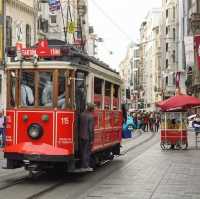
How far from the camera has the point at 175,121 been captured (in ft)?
99.4

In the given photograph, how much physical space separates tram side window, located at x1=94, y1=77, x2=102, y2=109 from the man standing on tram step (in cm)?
182

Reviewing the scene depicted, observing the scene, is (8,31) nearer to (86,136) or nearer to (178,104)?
(178,104)

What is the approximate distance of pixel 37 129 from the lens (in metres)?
16.2

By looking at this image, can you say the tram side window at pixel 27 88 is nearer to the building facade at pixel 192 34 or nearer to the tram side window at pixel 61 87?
the tram side window at pixel 61 87

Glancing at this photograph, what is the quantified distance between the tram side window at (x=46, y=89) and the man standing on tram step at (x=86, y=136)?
98 centimetres

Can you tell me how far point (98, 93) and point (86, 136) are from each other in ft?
8.54

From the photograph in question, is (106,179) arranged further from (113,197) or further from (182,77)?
(182,77)

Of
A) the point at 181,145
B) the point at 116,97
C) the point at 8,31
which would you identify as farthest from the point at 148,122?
the point at 116,97

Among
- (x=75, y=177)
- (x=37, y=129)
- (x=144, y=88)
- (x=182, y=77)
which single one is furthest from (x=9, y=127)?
(x=144, y=88)

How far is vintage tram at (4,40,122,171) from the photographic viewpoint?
53.0ft

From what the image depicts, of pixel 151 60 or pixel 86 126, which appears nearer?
pixel 86 126

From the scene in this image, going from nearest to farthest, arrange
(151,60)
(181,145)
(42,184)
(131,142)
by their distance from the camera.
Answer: (42,184) < (181,145) < (131,142) < (151,60)

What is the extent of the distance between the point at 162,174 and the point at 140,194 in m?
4.19

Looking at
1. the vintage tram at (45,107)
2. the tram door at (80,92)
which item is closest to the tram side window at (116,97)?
the tram door at (80,92)
